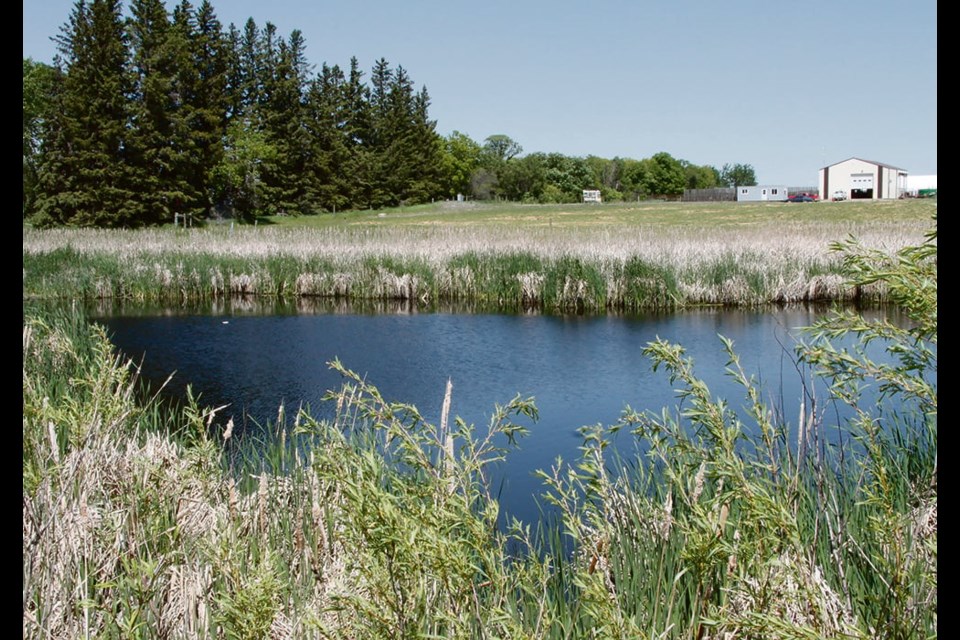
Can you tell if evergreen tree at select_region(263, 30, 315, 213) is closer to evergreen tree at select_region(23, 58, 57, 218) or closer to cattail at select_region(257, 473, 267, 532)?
evergreen tree at select_region(23, 58, 57, 218)

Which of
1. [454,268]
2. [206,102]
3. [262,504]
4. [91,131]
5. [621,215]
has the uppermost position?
[206,102]

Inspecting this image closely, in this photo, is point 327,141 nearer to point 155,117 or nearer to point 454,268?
point 155,117

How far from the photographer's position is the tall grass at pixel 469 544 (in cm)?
238

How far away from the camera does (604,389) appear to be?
926 centimetres

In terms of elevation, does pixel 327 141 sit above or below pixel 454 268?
above

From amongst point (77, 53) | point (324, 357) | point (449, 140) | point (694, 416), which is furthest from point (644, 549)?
point (449, 140)

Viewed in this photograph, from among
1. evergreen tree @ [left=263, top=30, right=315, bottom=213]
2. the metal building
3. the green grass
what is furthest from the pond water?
the metal building

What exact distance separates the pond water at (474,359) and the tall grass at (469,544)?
233 centimetres

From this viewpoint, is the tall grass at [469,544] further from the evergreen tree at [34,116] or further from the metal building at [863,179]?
the metal building at [863,179]

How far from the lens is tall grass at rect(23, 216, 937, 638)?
2.38 m

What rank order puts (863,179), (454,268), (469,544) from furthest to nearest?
(863,179)
(454,268)
(469,544)

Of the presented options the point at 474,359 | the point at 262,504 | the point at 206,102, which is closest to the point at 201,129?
the point at 206,102

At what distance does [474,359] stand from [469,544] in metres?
8.58

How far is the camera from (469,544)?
2516mm
